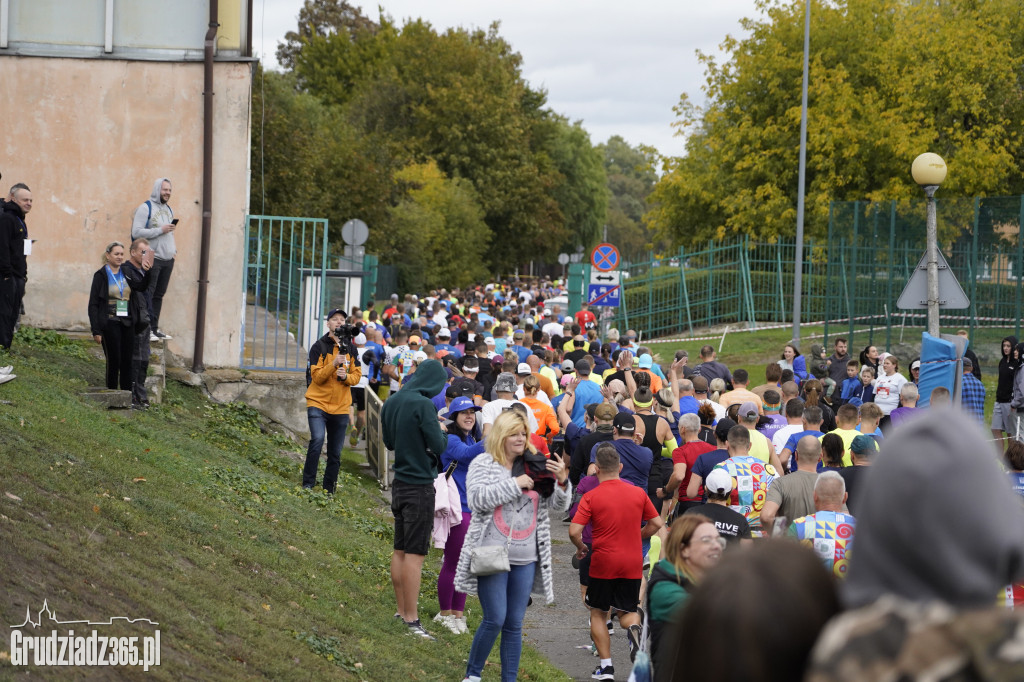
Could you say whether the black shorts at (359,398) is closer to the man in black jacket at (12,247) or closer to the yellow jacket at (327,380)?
the yellow jacket at (327,380)

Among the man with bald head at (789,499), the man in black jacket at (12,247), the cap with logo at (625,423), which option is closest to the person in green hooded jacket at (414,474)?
the cap with logo at (625,423)

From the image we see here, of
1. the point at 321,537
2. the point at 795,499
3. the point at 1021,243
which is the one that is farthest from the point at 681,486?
the point at 1021,243

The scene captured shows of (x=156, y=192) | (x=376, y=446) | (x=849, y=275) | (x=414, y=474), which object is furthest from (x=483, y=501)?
(x=849, y=275)

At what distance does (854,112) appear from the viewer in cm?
3722

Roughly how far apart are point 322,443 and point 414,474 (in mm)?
4100

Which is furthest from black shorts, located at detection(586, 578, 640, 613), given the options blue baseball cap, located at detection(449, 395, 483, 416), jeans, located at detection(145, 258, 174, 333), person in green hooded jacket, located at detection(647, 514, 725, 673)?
jeans, located at detection(145, 258, 174, 333)

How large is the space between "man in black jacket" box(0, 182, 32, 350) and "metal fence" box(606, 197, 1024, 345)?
717 inches

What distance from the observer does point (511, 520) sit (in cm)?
741

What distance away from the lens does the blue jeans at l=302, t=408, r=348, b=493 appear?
12594 mm

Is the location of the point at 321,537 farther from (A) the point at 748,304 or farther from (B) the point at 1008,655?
(A) the point at 748,304

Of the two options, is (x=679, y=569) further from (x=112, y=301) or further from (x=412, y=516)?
(x=112, y=301)

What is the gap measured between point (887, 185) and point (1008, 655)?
119 feet

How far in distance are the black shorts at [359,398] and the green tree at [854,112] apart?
21702 mm

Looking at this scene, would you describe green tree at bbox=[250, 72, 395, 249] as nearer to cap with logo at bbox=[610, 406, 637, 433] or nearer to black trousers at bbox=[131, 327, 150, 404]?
black trousers at bbox=[131, 327, 150, 404]
